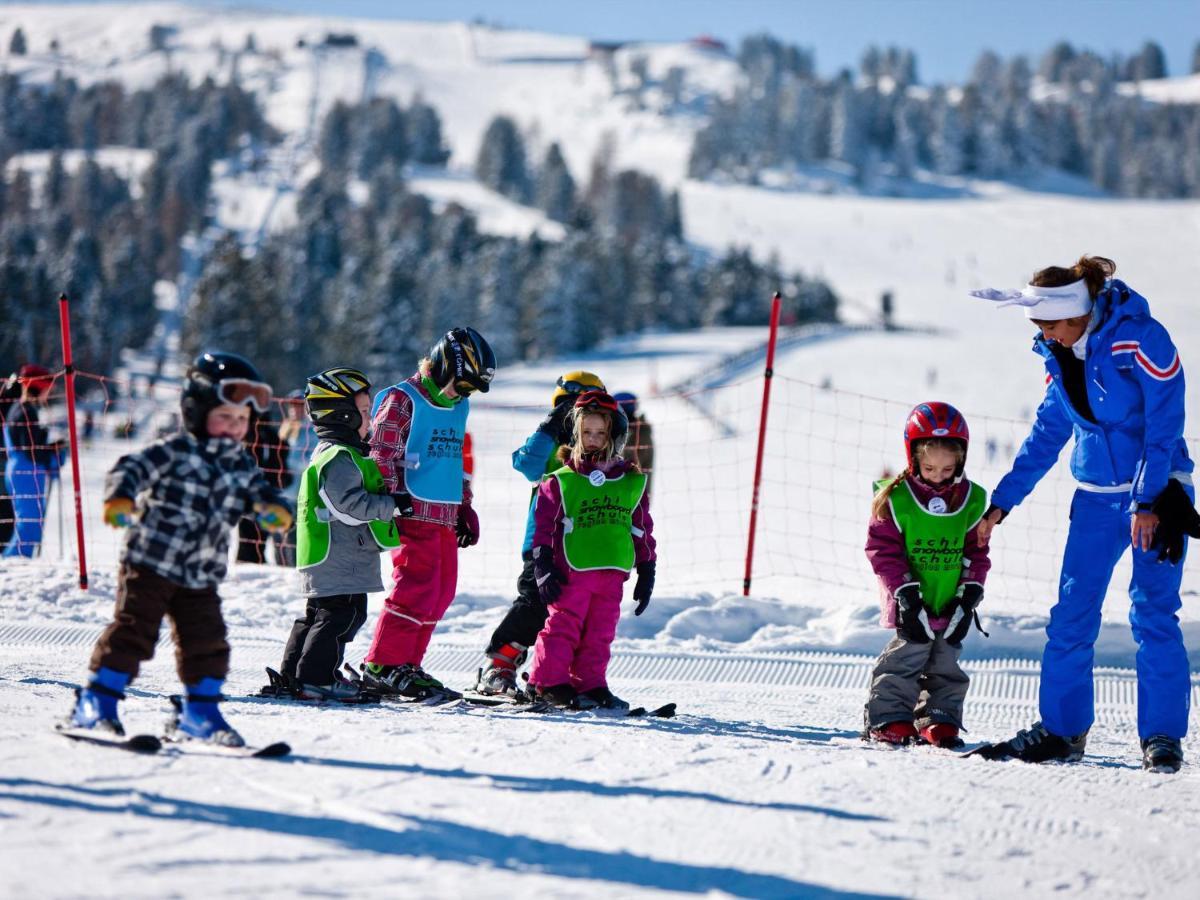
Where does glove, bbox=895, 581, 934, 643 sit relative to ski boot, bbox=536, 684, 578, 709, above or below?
above

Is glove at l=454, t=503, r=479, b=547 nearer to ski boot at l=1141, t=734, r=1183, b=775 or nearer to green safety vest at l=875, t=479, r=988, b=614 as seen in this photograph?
green safety vest at l=875, t=479, r=988, b=614

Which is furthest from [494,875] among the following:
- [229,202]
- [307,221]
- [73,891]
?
[229,202]

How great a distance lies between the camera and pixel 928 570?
5.07m

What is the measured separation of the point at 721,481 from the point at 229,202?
125214 millimetres

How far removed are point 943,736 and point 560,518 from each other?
183 centimetres

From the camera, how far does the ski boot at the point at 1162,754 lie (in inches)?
181

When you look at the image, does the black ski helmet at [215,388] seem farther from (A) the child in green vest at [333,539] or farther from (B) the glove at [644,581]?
(B) the glove at [644,581]

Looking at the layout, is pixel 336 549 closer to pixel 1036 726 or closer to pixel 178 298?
pixel 1036 726

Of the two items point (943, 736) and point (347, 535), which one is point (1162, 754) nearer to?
point (943, 736)

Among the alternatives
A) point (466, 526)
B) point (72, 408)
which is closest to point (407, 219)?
point (72, 408)

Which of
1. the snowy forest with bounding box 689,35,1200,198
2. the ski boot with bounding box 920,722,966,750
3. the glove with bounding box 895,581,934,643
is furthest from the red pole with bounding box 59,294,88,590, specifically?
the snowy forest with bounding box 689,35,1200,198

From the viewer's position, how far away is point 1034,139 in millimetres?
188750

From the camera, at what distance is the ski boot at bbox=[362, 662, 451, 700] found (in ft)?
18.2

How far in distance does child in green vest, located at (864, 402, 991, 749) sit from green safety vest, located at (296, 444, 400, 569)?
6.93 ft
